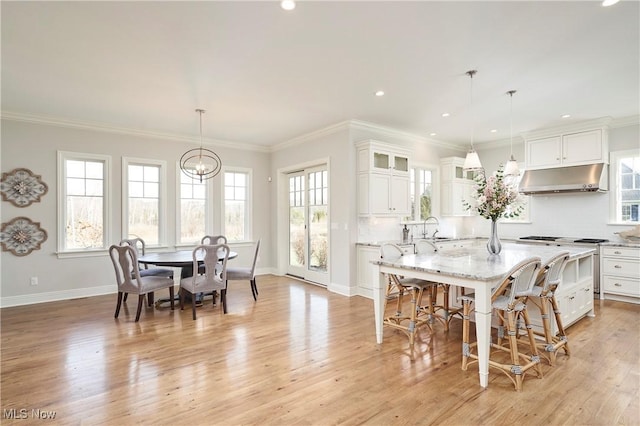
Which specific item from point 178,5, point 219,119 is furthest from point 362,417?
point 219,119

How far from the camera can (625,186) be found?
17.8ft

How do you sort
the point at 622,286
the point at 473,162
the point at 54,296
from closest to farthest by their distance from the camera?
the point at 473,162, the point at 622,286, the point at 54,296

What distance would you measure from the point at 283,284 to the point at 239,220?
1.76 meters

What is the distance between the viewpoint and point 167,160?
6.17 m

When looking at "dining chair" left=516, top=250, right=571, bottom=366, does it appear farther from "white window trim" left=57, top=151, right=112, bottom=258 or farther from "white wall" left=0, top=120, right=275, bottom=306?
"white window trim" left=57, top=151, right=112, bottom=258

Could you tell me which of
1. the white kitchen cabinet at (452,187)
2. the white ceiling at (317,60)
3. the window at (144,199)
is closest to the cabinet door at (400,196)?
the white ceiling at (317,60)

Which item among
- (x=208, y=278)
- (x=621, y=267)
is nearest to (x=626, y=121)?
(x=621, y=267)

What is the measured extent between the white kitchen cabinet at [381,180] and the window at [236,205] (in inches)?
109

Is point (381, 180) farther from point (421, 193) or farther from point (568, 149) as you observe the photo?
point (568, 149)

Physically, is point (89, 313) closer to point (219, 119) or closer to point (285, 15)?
point (219, 119)

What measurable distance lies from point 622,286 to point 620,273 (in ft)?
0.62

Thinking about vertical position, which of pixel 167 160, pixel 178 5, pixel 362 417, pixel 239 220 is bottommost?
pixel 362 417

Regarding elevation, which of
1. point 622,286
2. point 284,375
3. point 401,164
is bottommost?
point 284,375

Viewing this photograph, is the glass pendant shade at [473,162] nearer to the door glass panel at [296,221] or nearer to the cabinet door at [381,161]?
the cabinet door at [381,161]
